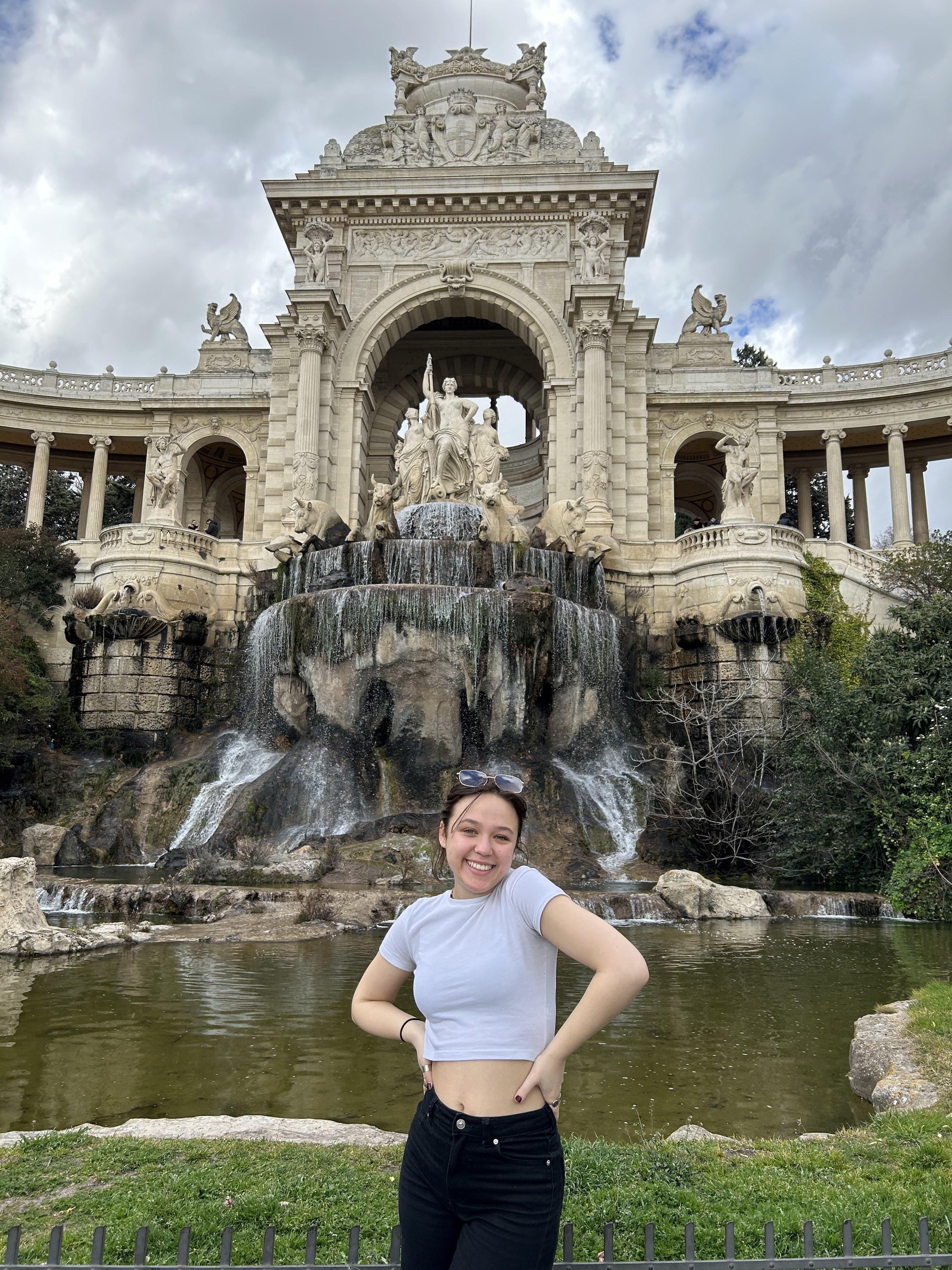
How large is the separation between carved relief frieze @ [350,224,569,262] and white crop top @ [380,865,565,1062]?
33.4m

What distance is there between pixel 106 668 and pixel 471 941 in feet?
81.7

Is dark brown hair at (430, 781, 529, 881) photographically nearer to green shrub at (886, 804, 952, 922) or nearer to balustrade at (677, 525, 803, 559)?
green shrub at (886, 804, 952, 922)

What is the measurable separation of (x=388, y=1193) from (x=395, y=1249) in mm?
985

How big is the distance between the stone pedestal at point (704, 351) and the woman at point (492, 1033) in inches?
1394

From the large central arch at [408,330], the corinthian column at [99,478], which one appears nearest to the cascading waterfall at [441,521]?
the large central arch at [408,330]

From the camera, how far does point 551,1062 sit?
221 centimetres

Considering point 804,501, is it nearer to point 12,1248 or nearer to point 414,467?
point 414,467

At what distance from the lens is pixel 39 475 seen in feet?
118

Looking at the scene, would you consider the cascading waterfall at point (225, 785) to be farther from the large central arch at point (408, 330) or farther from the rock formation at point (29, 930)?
the large central arch at point (408, 330)

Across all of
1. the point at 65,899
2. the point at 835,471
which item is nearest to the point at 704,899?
the point at 65,899

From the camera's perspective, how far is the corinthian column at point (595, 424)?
2939 centimetres

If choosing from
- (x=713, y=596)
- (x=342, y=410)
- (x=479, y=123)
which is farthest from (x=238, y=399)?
(x=713, y=596)

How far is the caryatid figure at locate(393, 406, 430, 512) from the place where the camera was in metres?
28.8

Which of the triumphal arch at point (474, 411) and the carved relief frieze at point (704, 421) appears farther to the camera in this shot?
the carved relief frieze at point (704, 421)
